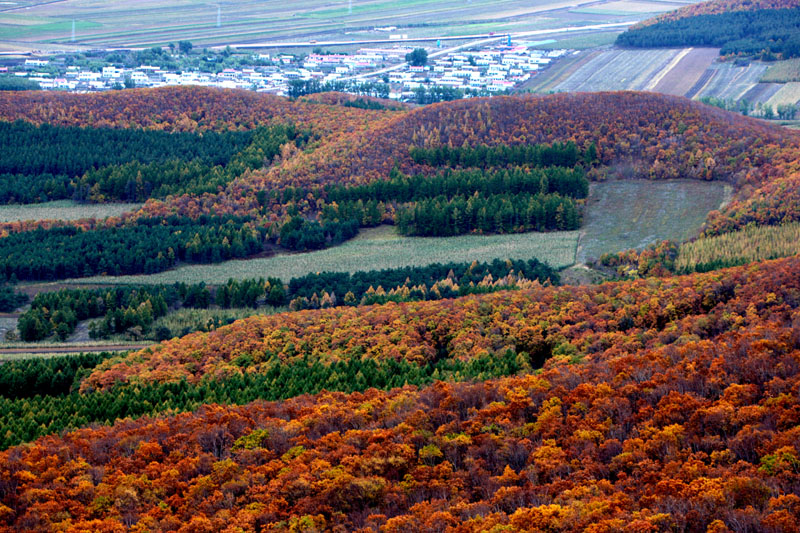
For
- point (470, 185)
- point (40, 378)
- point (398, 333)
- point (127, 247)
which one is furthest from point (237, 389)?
point (470, 185)

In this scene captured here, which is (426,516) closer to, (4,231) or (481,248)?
(481,248)

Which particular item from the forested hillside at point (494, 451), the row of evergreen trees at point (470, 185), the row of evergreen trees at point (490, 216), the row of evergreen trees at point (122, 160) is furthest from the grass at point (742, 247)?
the row of evergreen trees at point (122, 160)

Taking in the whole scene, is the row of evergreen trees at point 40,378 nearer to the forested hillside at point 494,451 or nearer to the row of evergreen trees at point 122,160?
the forested hillside at point 494,451

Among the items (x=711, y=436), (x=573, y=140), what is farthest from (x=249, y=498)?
(x=573, y=140)

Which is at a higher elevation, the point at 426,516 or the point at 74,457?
the point at 426,516

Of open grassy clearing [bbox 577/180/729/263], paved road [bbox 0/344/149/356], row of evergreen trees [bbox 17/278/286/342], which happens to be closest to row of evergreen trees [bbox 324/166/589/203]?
open grassy clearing [bbox 577/180/729/263]

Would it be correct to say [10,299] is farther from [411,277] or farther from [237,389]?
[237,389]

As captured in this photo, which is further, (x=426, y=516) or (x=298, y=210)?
(x=298, y=210)
